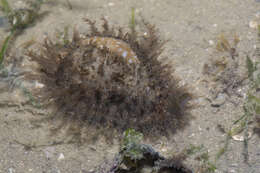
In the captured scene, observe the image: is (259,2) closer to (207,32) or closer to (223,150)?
(207,32)

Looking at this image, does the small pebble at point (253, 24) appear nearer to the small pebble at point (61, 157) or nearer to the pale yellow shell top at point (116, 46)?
the pale yellow shell top at point (116, 46)

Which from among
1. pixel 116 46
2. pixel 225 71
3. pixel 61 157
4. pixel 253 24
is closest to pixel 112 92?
pixel 116 46

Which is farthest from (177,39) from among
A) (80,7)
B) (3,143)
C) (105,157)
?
(3,143)

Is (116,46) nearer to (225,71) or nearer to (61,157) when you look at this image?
(61,157)

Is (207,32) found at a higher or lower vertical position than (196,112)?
higher

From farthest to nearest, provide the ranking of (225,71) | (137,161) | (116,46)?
(225,71) < (116,46) < (137,161)

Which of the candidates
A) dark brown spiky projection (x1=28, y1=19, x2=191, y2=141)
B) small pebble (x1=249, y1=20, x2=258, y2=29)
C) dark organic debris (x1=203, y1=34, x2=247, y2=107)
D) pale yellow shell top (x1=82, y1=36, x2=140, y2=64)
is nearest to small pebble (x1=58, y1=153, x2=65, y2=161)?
dark brown spiky projection (x1=28, y1=19, x2=191, y2=141)

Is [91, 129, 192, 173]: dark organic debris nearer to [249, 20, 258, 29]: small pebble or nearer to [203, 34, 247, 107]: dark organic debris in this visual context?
[203, 34, 247, 107]: dark organic debris

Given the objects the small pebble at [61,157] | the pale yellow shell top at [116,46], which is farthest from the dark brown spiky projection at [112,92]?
the small pebble at [61,157]
